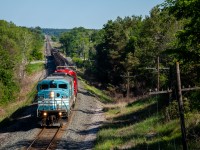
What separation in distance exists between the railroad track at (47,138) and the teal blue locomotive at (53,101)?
26.4 inches

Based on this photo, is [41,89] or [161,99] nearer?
[41,89]

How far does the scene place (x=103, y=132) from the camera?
24.9 meters

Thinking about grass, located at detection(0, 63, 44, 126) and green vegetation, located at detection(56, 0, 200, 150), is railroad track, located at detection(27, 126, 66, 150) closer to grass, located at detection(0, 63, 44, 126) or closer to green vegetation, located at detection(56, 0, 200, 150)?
green vegetation, located at detection(56, 0, 200, 150)

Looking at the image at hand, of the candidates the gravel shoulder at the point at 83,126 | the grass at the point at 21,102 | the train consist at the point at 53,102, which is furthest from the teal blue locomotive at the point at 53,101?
the grass at the point at 21,102

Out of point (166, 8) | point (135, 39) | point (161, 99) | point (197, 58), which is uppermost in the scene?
point (135, 39)

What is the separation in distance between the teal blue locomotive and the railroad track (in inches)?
26.4

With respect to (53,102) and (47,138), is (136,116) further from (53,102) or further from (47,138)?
(47,138)

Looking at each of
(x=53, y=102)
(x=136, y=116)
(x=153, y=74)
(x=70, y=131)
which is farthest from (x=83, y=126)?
(x=153, y=74)

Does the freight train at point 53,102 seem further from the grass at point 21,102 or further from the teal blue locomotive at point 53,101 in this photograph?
the grass at point 21,102

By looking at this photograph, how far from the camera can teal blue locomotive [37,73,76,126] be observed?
26859 mm

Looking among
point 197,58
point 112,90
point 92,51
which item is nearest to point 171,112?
point 197,58

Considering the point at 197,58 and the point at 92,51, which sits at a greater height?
the point at 92,51

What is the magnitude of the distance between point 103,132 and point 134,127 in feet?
7.60

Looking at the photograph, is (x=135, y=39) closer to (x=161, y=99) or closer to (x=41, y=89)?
(x=161, y=99)
